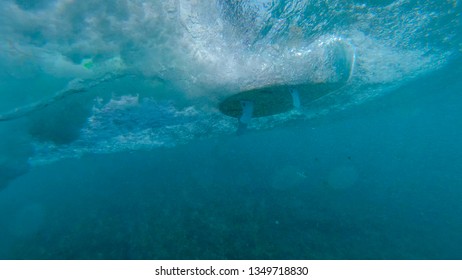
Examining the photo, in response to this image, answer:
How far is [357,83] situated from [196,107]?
1246cm

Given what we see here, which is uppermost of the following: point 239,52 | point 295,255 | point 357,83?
point 357,83

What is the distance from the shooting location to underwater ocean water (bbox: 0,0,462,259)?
24.4 feet

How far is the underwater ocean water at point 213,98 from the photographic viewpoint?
24.4ft

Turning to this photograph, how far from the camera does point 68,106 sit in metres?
11.9

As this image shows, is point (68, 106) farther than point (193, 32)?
Yes

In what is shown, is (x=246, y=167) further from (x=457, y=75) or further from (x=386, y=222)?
(x=457, y=75)

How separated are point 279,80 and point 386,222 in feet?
41.9

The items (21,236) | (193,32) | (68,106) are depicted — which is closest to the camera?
(193,32)

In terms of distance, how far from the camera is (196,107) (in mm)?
15969

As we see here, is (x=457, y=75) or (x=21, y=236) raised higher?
(x=457, y=75)

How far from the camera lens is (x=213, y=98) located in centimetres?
1390

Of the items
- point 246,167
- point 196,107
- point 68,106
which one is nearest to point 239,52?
point 196,107

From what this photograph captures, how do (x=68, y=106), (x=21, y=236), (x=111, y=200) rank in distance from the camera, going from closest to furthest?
(x=68, y=106), (x=21, y=236), (x=111, y=200)

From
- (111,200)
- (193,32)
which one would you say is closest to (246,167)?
(111,200)
